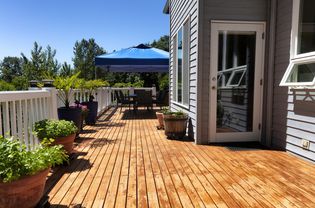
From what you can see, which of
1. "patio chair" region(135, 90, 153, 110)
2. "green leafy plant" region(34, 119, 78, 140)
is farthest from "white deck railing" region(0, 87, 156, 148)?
"patio chair" region(135, 90, 153, 110)

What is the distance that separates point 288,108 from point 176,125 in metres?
1.82

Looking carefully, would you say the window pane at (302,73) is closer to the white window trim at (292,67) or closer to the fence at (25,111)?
the white window trim at (292,67)

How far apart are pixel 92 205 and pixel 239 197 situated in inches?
49.2

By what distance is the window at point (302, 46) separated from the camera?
3135 mm

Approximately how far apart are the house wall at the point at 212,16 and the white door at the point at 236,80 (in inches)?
3.1

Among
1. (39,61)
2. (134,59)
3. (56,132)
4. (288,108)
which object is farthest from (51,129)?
(39,61)

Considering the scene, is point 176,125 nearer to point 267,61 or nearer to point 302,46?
point 267,61

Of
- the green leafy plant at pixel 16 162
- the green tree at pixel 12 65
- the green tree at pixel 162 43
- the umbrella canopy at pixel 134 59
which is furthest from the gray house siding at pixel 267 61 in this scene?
the green tree at pixel 12 65

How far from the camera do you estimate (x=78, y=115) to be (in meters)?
4.29

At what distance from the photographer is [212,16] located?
4008 millimetres

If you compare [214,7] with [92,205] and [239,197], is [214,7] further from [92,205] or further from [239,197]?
[92,205]

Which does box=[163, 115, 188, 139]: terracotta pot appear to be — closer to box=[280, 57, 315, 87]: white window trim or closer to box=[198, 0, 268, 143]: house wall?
box=[198, 0, 268, 143]: house wall

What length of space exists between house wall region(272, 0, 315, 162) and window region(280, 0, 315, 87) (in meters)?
0.13

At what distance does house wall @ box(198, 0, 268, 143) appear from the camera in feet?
13.1
